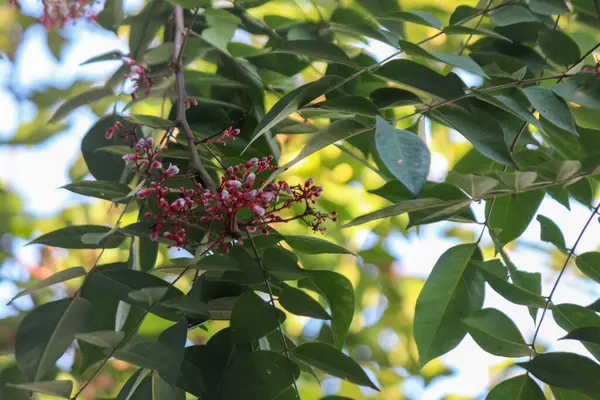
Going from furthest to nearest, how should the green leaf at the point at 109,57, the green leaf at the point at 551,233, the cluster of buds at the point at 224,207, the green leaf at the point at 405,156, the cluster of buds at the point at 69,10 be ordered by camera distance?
1. the cluster of buds at the point at 69,10
2. the green leaf at the point at 109,57
3. the green leaf at the point at 551,233
4. the cluster of buds at the point at 224,207
5. the green leaf at the point at 405,156

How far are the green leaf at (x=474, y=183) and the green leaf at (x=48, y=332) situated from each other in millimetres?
295

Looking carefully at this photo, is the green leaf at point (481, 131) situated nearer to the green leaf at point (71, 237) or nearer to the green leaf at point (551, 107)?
the green leaf at point (551, 107)

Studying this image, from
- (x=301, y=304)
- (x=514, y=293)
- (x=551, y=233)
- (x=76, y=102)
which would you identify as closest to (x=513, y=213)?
(x=551, y=233)

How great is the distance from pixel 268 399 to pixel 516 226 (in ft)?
1.03

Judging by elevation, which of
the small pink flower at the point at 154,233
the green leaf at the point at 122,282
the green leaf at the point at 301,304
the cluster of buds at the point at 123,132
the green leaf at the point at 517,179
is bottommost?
the green leaf at the point at 301,304

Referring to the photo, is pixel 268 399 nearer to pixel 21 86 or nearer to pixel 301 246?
pixel 301 246

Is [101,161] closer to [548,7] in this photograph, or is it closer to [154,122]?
[154,122]

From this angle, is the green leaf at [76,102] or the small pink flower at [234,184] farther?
the green leaf at [76,102]

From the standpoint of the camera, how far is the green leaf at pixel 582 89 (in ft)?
1.83

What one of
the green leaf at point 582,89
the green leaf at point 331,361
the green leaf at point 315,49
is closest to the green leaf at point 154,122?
the green leaf at point 315,49

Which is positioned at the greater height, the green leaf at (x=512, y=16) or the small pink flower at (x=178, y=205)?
the green leaf at (x=512, y=16)

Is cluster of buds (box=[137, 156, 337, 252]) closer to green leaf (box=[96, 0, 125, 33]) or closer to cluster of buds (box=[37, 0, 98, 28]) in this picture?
green leaf (box=[96, 0, 125, 33])

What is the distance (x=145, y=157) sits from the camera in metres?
0.61

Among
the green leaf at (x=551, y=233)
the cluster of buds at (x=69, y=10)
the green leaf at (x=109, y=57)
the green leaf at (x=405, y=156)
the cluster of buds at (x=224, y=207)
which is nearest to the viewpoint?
the green leaf at (x=405, y=156)
